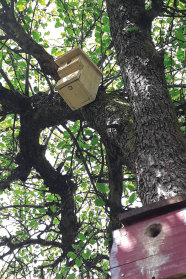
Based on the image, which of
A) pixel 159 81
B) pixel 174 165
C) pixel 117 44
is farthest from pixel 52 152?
pixel 174 165

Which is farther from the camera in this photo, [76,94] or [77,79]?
[76,94]

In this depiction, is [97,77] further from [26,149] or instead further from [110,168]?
[26,149]

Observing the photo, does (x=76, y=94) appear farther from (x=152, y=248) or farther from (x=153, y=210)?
(x=152, y=248)

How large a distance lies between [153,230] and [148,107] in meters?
0.99

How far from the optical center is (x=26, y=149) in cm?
404

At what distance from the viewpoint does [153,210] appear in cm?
134

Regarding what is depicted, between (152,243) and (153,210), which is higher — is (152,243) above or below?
below

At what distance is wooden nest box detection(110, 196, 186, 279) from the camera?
1080mm

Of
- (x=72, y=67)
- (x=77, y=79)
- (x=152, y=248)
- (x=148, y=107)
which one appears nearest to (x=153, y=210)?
(x=152, y=248)

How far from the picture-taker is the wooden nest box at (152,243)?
1080 millimetres

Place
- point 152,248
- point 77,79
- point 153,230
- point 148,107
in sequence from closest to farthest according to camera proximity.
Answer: point 152,248 → point 153,230 → point 148,107 → point 77,79

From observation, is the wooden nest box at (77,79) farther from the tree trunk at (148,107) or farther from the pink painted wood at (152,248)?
the pink painted wood at (152,248)

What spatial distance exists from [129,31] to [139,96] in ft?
2.63

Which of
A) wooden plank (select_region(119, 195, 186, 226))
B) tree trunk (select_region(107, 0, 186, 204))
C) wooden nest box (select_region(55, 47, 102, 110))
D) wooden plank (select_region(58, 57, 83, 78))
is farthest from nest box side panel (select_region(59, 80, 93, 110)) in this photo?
wooden plank (select_region(119, 195, 186, 226))
